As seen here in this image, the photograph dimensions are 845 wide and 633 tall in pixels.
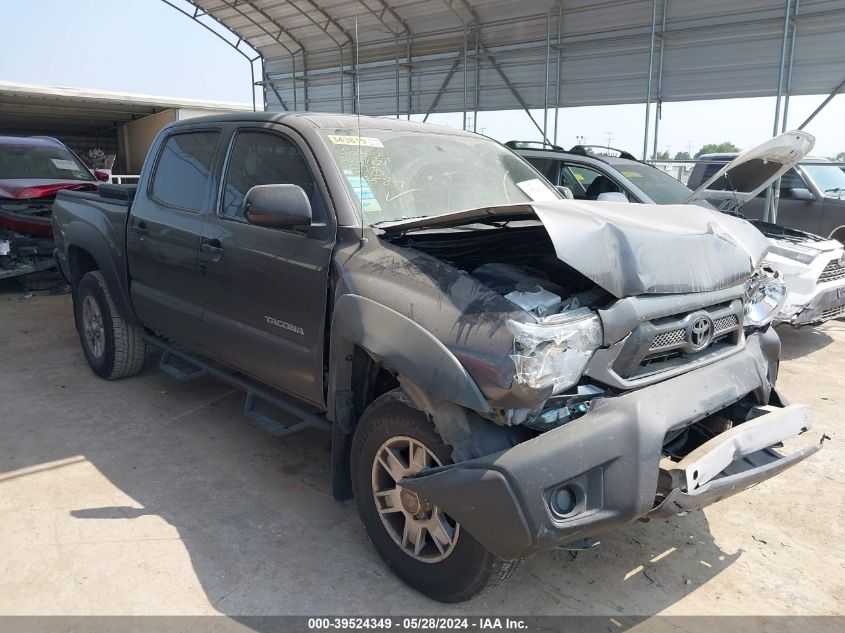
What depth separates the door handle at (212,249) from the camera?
3.69 metres

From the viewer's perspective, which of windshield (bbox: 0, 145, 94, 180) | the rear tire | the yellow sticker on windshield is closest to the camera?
the yellow sticker on windshield

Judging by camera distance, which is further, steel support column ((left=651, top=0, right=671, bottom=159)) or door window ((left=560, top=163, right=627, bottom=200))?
steel support column ((left=651, top=0, right=671, bottom=159))

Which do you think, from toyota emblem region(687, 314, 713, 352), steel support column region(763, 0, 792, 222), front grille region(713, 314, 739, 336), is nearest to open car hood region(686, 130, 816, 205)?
front grille region(713, 314, 739, 336)

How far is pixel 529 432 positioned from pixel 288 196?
60.5 inches

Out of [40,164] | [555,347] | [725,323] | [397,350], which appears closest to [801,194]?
[725,323]

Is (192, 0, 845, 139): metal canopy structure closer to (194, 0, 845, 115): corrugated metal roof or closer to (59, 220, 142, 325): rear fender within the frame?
(194, 0, 845, 115): corrugated metal roof

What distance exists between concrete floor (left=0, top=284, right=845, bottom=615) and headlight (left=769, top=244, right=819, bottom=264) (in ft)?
6.98

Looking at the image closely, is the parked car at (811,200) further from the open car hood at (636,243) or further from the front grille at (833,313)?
the open car hood at (636,243)

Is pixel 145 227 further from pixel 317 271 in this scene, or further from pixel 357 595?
pixel 357 595

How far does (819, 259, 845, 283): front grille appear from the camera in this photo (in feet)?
20.2

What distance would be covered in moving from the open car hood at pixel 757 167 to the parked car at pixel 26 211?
25.3 feet

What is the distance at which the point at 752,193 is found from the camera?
489 centimetres

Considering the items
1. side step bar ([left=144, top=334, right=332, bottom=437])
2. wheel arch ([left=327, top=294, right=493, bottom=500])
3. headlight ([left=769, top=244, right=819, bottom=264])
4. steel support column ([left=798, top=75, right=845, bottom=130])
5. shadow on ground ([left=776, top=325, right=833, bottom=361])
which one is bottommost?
shadow on ground ([left=776, top=325, right=833, bottom=361])

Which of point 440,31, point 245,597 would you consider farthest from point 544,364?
point 440,31
